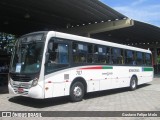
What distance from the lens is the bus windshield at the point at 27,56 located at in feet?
34.3

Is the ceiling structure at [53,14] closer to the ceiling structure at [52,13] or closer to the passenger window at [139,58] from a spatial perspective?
the ceiling structure at [52,13]

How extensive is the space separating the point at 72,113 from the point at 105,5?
11412 mm

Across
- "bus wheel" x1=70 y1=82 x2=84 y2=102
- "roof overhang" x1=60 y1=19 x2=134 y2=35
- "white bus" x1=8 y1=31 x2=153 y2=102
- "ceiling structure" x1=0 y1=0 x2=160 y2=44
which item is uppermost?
"ceiling structure" x1=0 y1=0 x2=160 y2=44

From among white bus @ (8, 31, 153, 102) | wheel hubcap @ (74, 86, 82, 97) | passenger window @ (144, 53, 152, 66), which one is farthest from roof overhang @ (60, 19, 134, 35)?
wheel hubcap @ (74, 86, 82, 97)

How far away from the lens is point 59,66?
1098cm

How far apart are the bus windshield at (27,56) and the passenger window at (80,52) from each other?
6.19 ft

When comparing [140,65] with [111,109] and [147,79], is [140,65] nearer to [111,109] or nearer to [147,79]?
[147,79]

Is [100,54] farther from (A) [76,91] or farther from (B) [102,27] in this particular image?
(B) [102,27]

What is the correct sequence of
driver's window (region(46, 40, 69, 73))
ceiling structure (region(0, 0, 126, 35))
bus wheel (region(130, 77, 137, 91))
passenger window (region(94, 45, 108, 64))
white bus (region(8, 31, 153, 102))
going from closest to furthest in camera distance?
white bus (region(8, 31, 153, 102)), driver's window (region(46, 40, 69, 73)), passenger window (region(94, 45, 108, 64)), bus wheel (region(130, 77, 137, 91)), ceiling structure (region(0, 0, 126, 35))

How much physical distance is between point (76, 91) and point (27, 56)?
8.70 ft

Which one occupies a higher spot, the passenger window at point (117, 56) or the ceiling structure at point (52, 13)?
the ceiling structure at point (52, 13)

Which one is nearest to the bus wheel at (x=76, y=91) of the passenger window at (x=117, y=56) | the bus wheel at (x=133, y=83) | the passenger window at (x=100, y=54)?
the passenger window at (x=100, y=54)

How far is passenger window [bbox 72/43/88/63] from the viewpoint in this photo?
11978 mm

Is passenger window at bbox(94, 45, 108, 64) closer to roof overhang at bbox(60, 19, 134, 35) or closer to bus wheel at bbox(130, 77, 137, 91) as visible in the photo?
bus wheel at bbox(130, 77, 137, 91)
